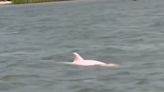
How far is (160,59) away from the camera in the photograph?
1816 cm

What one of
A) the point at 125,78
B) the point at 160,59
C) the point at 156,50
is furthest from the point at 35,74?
the point at 156,50

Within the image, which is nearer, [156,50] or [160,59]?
[160,59]

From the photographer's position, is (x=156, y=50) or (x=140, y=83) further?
(x=156, y=50)

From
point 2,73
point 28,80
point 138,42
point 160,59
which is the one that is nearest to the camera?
point 28,80

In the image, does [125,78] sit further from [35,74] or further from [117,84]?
[35,74]

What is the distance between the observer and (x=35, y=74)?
54.5ft

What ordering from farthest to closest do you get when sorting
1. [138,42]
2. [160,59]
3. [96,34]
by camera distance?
[96,34] < [138,42] < [160,59]

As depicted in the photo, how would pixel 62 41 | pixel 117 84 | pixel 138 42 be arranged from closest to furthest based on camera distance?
pixel 117 84, pixel 138 42, pixel 62 41

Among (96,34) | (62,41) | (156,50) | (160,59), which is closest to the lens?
→ (160,59)

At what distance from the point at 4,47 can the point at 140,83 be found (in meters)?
10.6

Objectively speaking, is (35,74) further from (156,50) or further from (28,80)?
(156,50)

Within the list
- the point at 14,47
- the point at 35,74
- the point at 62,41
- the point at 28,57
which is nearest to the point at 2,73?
the point at 35,74

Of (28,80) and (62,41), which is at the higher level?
(28,80)

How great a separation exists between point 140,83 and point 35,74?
318 cm
